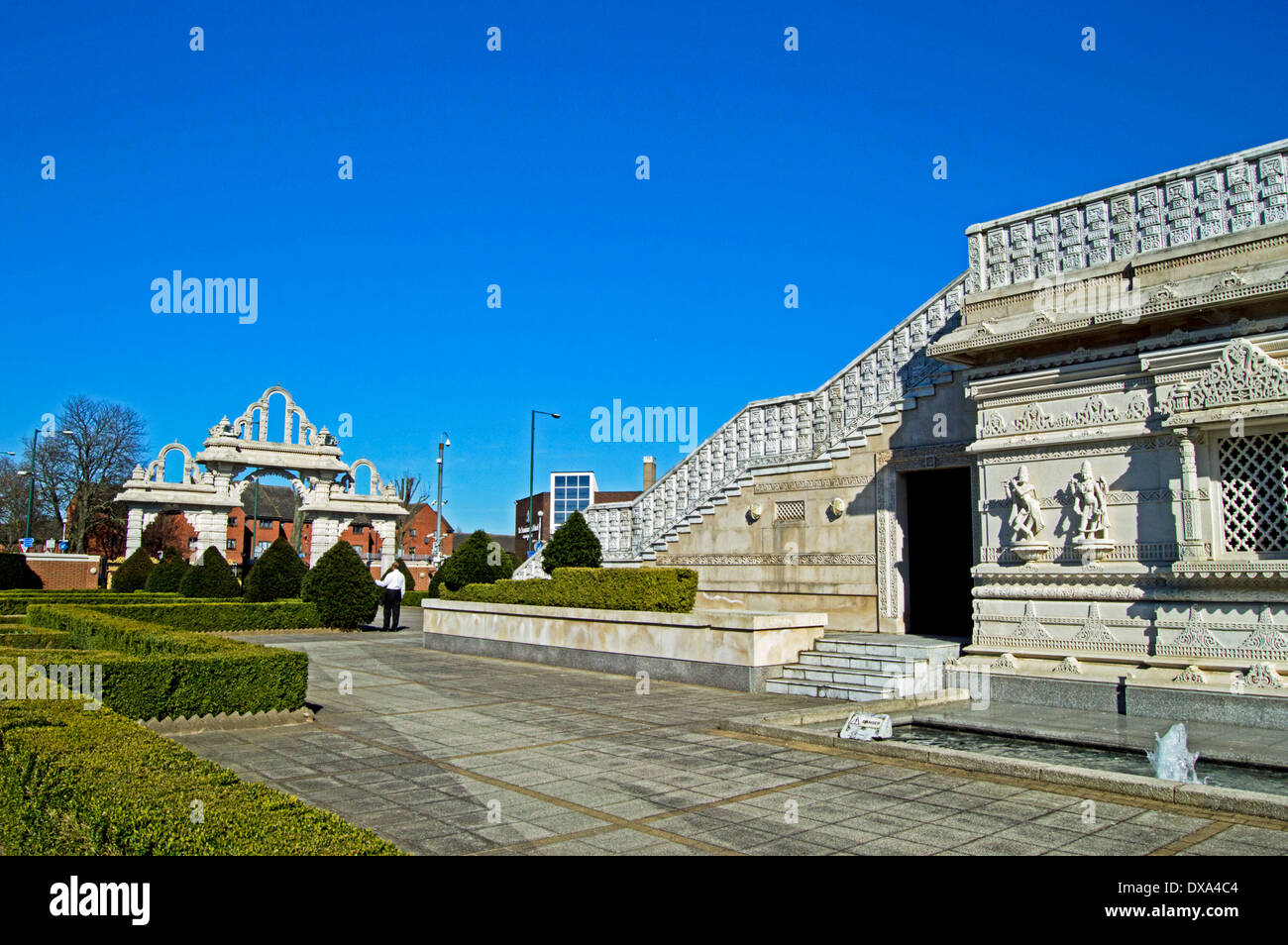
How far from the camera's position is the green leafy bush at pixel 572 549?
2016 centimetres

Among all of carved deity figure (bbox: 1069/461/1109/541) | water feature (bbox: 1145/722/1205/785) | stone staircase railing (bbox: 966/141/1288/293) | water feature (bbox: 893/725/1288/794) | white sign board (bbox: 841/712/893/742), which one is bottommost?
water feature (bbox: 893/725/1288/794)

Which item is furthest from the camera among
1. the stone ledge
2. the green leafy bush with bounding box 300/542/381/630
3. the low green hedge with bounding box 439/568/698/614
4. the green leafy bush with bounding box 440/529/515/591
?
the green leafy bush with bounding box 440/529/515/591

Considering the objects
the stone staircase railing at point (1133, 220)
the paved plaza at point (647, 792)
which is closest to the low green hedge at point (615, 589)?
the paved plaza at point (647, 792)

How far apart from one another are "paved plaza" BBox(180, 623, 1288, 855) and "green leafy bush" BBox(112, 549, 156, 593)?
28.8 meters

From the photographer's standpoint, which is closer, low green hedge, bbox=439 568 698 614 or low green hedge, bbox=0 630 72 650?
low green hedge, bbox=0 630 72 650

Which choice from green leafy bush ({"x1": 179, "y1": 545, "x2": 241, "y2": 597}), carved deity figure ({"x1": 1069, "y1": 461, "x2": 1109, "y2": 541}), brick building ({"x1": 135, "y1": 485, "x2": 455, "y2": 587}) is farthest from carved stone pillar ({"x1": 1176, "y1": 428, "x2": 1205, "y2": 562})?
brick building ({"x1": 135, "y1": 485, "x2": 455, "y2": 587})

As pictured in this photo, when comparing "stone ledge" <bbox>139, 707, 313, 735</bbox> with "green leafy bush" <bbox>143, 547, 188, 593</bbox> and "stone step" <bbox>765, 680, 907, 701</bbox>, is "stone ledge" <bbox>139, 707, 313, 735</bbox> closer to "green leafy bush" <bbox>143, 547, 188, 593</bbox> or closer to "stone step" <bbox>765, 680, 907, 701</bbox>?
"stone step" <bbox>765, 680, 907, 701</bbox>

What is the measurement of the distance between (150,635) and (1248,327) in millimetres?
14861

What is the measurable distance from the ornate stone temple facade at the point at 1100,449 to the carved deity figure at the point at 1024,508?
2 cm

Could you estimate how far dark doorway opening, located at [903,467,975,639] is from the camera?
16328mm

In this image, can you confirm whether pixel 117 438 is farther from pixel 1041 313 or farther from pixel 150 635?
pixel 1041 313

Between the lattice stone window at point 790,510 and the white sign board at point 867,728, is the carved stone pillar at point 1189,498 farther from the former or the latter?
the lattice stone window at point 790,510
